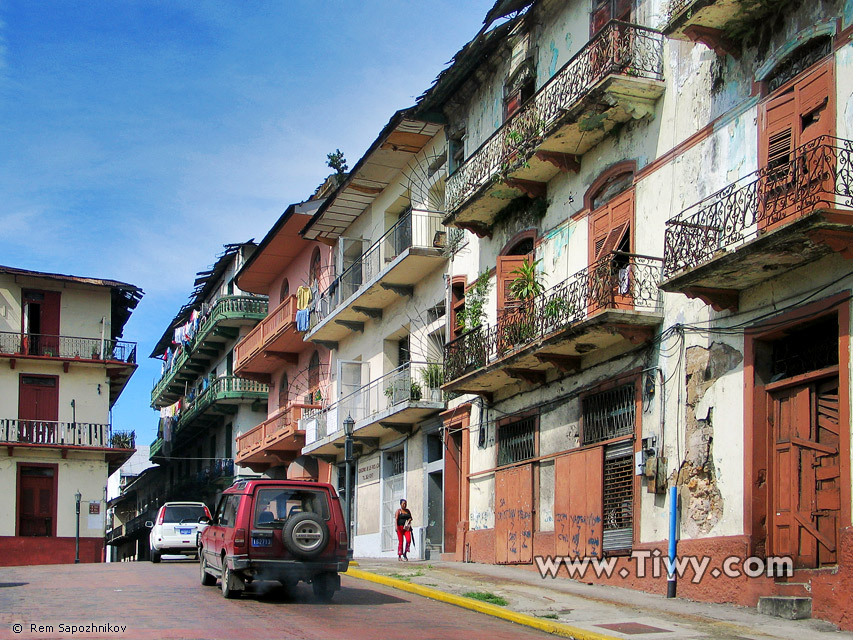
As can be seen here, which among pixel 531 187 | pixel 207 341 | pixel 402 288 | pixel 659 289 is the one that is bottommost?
pixel 659 289

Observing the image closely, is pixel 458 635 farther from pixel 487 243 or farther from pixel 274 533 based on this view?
pixel 487 243

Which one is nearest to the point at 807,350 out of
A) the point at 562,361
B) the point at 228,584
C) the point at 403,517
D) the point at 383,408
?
the point at 562,361

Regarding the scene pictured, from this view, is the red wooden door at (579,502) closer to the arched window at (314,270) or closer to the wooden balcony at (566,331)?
the wooden balcony at (566,331)

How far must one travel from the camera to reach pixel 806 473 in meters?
Result: 13.7

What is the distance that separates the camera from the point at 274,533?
1473cm

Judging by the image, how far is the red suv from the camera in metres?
14.6

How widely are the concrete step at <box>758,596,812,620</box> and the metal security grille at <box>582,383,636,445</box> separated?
14.3ft

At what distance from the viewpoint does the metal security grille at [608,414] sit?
17453 millimetres

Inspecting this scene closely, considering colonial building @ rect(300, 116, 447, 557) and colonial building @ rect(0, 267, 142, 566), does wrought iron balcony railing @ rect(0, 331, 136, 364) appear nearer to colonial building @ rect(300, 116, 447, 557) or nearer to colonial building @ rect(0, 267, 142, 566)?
colonial building @ rect(0, 267, 142, 566)

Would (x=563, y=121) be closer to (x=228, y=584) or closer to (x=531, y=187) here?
(x=531, y=187)

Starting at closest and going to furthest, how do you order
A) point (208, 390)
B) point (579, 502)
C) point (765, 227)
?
point (765, 227) → point (579, 502) → point (208, 390)

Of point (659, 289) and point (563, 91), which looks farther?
point (563, 91)

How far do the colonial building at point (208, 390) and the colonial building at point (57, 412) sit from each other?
4086 millimetres

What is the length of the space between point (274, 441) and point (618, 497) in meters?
19.6
